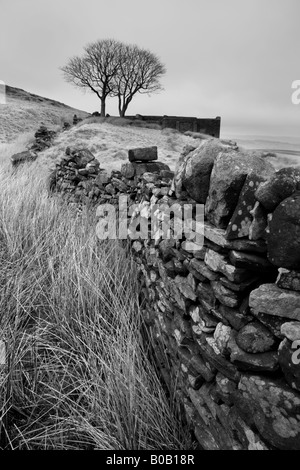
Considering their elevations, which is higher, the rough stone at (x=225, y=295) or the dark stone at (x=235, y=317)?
the rough stone at (x=225, y=295)

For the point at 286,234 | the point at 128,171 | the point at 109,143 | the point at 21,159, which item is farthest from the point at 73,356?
the point at 109,143

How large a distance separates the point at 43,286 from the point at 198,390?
1895mm

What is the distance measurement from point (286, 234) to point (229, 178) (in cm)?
61

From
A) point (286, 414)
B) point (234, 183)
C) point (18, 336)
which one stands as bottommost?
point (18, 336)

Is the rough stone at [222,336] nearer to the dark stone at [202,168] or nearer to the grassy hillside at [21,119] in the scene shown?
the dark stone at [202,168]

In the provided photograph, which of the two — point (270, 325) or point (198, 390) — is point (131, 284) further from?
point (270, 325)

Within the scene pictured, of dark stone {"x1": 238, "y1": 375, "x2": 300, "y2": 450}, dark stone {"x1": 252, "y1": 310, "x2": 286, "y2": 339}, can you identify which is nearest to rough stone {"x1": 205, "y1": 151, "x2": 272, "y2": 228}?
dark stone {"x1": 252, "y1": 310, "x2": 286, "y2": 339}

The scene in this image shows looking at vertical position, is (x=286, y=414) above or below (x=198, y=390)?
above

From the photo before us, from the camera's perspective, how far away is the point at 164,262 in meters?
3.16

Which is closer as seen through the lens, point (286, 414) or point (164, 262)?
point (286, 414)

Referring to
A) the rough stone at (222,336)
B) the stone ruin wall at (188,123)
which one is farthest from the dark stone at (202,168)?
the stone ruin wall at (188,123)

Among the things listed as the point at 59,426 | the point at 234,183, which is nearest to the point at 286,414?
the point at 234,183

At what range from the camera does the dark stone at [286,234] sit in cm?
153

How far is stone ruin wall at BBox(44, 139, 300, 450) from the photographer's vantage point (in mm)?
1567
